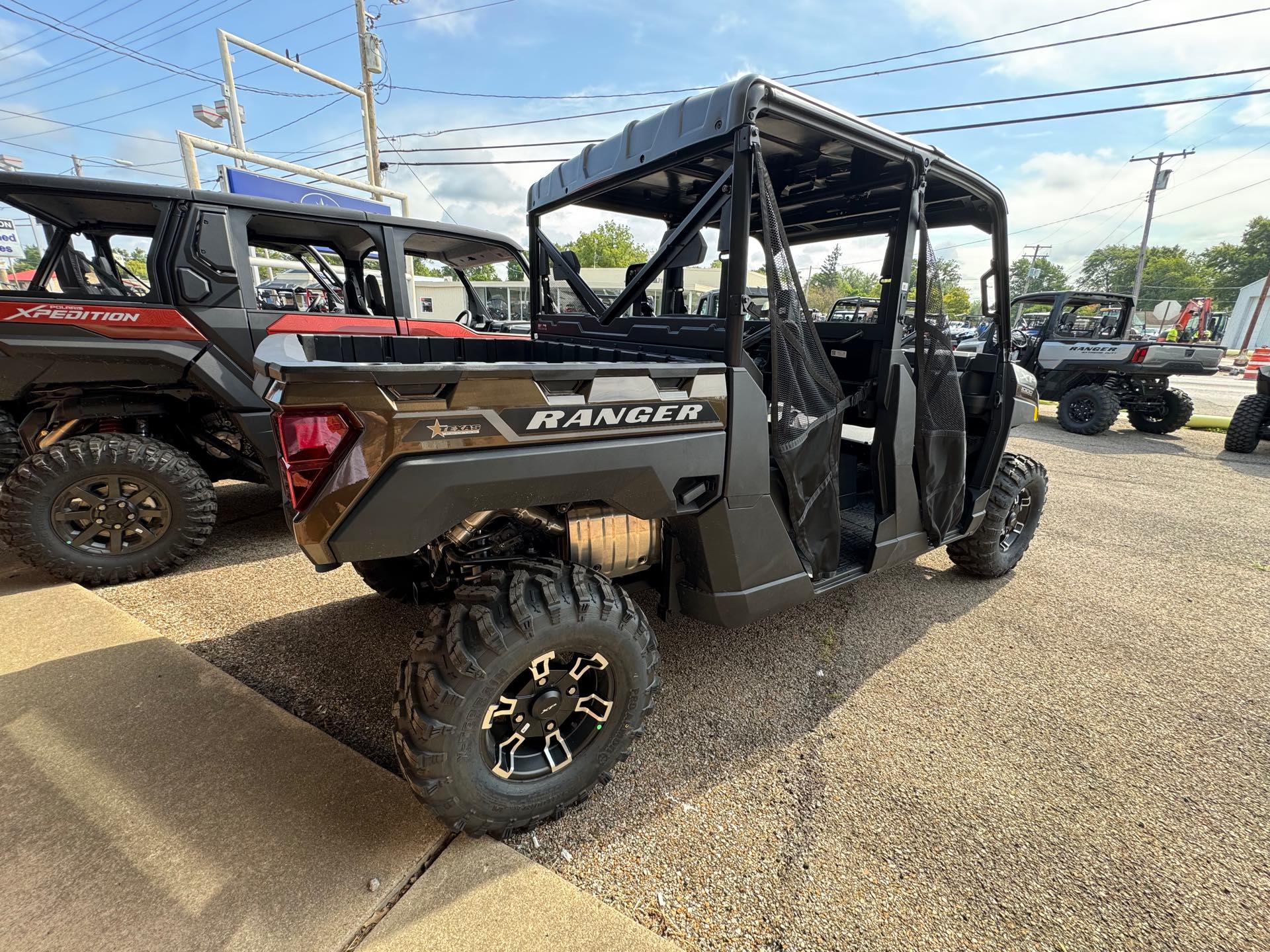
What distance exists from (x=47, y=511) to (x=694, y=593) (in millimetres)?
3589

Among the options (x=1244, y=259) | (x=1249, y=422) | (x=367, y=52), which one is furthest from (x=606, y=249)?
(x=1244, y=259)

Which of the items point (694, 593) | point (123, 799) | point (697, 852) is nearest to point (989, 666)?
point (694, 593)

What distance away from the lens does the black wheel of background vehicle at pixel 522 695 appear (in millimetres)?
1607

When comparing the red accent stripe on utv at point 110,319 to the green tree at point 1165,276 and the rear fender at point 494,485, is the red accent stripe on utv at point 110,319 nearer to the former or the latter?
the rear fender at point 494,485

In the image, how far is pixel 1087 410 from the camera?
31.4ft

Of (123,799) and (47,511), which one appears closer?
(123,799)

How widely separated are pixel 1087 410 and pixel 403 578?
36.5 ft

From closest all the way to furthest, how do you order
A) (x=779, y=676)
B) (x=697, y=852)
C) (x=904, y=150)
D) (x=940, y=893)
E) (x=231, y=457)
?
(x=940, y=893), (x=697, y=852), (x=904, y=150), (x=779, y=676), (x=231, y=457)

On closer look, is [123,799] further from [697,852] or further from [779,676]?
[779,676]

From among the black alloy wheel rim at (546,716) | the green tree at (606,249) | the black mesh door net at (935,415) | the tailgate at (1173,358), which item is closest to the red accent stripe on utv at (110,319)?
the black alloy wheel rim at (546,716)

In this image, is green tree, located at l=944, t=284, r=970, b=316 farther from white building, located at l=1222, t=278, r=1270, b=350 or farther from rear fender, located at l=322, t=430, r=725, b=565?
white building, located at l=1222, t=278, r=1270, b=350

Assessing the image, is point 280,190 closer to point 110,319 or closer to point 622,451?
point 110,319

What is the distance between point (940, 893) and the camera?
5.40 feet

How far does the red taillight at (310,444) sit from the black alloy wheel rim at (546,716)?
783mm
